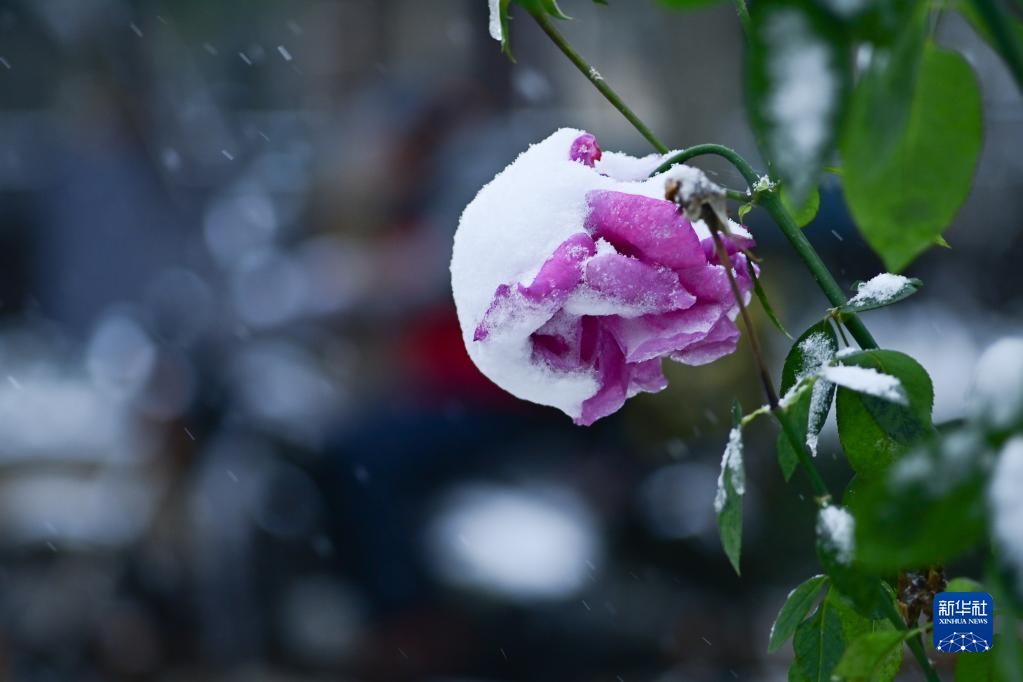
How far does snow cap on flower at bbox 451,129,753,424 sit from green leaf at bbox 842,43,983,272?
81 millimetres

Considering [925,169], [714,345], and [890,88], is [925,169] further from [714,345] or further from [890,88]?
[714,345]

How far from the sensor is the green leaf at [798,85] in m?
0.27

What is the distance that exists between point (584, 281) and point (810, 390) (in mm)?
87

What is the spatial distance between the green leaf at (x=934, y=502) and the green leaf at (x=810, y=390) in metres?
0.13

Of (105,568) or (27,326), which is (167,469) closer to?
(105,568)

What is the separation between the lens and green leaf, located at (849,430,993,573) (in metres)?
0.27

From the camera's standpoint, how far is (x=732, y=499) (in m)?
0.39

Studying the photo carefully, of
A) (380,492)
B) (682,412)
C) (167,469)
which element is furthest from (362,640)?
(682,412)

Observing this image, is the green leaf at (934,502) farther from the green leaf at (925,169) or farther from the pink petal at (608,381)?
the pink petal at (608,381)

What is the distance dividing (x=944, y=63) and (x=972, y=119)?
2 cm

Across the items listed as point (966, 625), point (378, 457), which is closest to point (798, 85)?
point (966, 625)

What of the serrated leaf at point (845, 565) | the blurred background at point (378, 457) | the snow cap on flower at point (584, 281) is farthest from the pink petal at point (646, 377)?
the blurred background at point (378, 457)

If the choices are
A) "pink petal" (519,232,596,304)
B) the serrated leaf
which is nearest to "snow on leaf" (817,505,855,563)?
the serrated leaf

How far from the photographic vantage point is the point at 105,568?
10.8 feet
